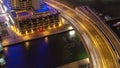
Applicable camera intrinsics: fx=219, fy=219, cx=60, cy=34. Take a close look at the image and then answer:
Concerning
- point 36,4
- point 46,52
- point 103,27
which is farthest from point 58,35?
point 103,27

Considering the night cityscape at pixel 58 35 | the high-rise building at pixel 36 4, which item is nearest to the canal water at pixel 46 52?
the night cityscape at pixel 58 35

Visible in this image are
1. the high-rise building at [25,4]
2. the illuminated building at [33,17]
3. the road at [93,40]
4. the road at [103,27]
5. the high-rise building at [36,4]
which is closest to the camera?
the road at [93,40]

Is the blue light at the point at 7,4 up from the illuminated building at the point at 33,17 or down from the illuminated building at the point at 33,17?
up

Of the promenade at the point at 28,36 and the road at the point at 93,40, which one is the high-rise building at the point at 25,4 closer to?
the promenade at the point at 28,36

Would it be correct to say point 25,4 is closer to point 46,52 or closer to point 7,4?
point 7,4

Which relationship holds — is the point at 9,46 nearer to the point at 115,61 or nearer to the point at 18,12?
the point at 18,12

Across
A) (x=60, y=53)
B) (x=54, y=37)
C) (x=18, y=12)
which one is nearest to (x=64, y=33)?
(x=54, y=37)
